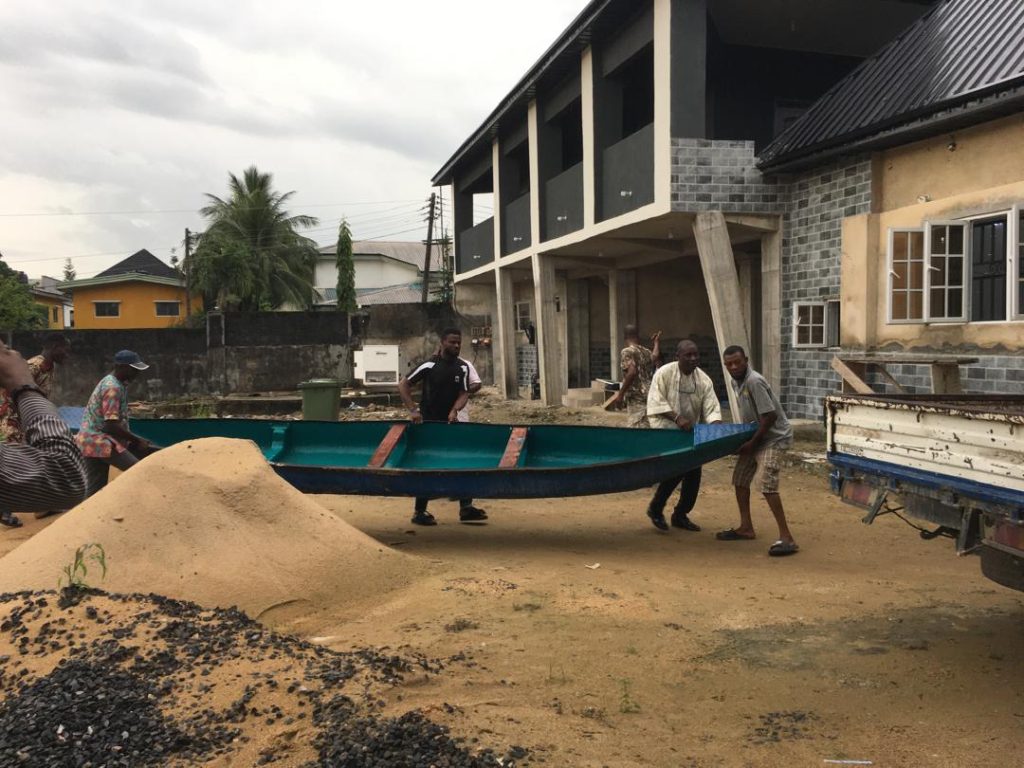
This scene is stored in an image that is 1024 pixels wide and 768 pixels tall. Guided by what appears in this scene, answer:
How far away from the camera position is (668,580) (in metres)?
6.18

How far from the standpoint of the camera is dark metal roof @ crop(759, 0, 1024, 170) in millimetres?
8977

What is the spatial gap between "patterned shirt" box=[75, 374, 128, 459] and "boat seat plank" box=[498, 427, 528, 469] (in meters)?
3.31

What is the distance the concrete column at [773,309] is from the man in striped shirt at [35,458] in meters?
11.1

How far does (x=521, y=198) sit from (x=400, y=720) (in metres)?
17.0

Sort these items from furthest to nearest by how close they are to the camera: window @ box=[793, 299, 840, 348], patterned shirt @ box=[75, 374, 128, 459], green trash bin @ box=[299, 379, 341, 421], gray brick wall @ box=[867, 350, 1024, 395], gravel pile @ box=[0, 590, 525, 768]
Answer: green trash bin @ box=[299, 379, 341, 421] < window @ box=[793, 299, 840, 348] < gray brick wall @ box=[867, 350, 1024, 395] < patterned shirt @ box=[75, 374, 128, 459] < gravel pile @ box=[0, 590, 525, 768]

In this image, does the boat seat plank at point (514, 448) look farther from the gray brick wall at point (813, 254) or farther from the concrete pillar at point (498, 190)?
the concrete pillar at point (498, 190)

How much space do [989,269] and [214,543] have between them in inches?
328

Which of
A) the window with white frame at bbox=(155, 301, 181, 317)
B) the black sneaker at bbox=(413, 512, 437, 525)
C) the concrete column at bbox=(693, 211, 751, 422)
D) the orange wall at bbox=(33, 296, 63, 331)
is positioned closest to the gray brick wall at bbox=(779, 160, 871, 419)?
the concrete column at bbox=(693, 211, 751, 422)

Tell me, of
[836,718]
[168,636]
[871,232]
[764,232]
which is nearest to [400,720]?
[168,636]

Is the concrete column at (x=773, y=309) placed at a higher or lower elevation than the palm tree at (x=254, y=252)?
lower

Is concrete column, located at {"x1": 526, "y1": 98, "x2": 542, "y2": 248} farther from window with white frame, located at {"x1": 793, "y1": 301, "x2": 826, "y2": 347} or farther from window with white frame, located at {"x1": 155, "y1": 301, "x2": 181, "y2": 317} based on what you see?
window with white frame, located at {"x1": 155, "y1": 301, "x2": 181, "y2": 317}

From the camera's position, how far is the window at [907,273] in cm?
988

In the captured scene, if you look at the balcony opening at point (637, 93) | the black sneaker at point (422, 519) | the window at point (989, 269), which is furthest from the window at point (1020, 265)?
the balcony opening at point (637, 93)

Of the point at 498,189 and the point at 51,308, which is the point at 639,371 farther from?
the point at 51,308
